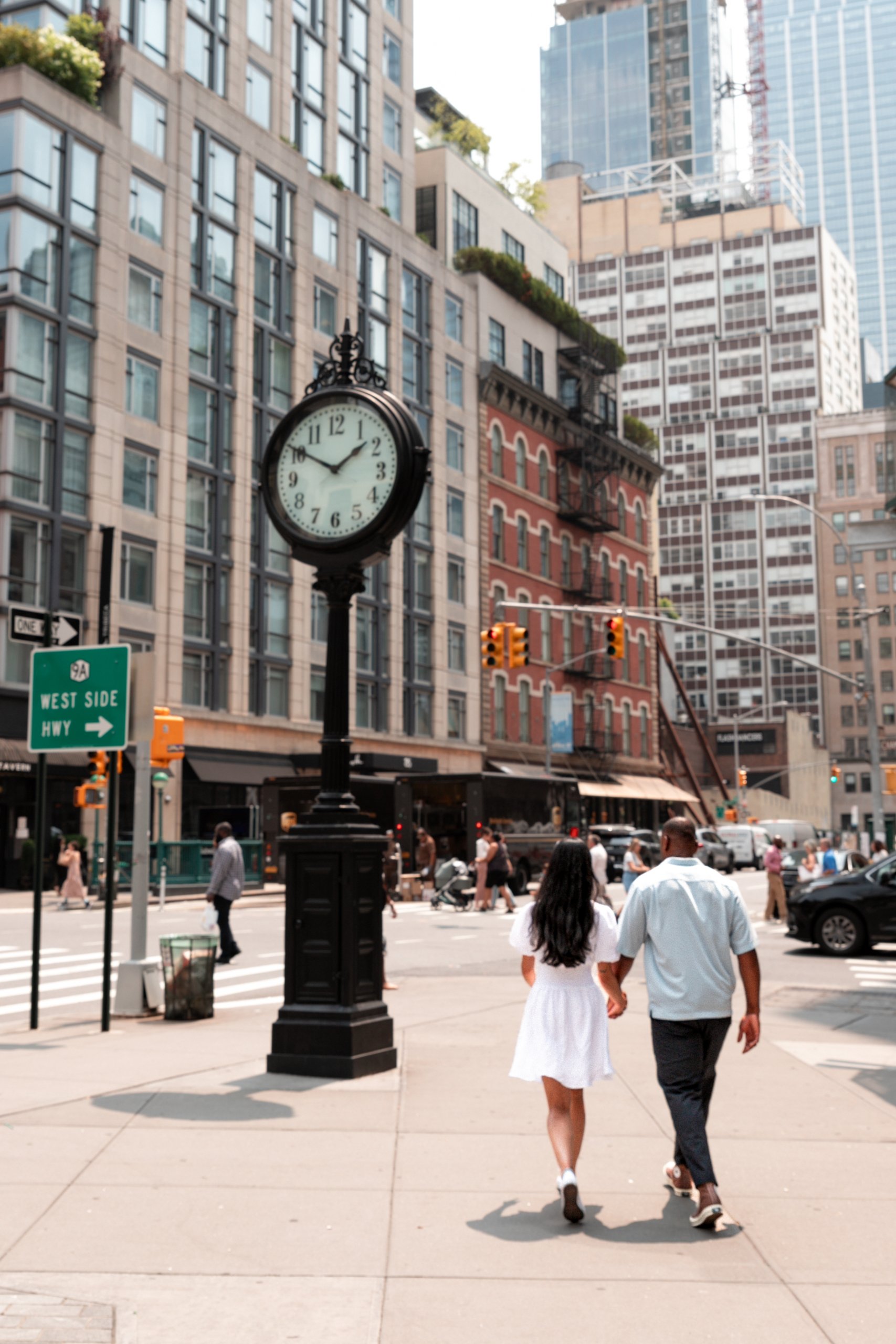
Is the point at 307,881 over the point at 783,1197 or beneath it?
over

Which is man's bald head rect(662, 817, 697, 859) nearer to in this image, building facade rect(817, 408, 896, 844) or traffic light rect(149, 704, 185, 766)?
traffic light rect(149, 704, 185, 766)

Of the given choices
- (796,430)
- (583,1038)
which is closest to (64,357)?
(583,1038)

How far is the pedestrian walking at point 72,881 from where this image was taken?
32.2m

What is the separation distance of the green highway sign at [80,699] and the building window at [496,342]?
5265cm

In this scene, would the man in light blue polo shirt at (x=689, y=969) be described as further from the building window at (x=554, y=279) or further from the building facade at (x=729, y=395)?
the building facade at (x=729, y=395)

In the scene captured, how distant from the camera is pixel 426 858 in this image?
119ft

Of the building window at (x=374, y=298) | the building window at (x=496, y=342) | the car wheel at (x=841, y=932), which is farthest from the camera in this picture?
the building window at (x=496, y=342)

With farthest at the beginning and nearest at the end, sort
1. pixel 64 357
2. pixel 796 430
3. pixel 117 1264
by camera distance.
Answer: pixel 796 430, pixel 64 357, pixel 117 1264

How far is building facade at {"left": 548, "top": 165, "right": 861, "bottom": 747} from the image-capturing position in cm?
13250

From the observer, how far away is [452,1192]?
6.45 meters

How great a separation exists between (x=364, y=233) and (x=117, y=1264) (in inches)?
2092

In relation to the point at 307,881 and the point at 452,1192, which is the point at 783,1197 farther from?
the point at 307,881

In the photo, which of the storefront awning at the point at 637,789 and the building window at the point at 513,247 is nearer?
the storefront awning at the point at 637,789

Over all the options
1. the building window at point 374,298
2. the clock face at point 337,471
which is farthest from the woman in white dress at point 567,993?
the building window at point 374,298
